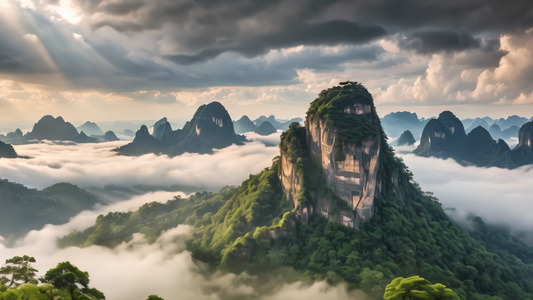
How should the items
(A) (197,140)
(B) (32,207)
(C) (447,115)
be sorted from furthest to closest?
1. (A) (197,140)
2. (C) (447,115)
3. (B) (32,207)

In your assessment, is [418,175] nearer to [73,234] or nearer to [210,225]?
[210,225]

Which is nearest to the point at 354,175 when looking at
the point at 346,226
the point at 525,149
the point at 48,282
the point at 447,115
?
the point at 346,226

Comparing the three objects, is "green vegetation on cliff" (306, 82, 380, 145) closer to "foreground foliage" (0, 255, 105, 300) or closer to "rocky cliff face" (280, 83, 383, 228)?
"rocky cliff face" (280, 83, 383, 228)

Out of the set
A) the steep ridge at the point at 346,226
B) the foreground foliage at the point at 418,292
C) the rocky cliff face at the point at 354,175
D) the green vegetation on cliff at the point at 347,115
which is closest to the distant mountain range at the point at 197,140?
the steep ridge at the point at 346,226

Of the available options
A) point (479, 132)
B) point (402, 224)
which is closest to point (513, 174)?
point (479, 132)

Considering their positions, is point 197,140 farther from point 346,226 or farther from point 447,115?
point 447,115

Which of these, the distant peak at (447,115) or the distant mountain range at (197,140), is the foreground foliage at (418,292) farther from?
the distant peak at (447,115)

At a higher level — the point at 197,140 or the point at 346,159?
the point at 197,140
